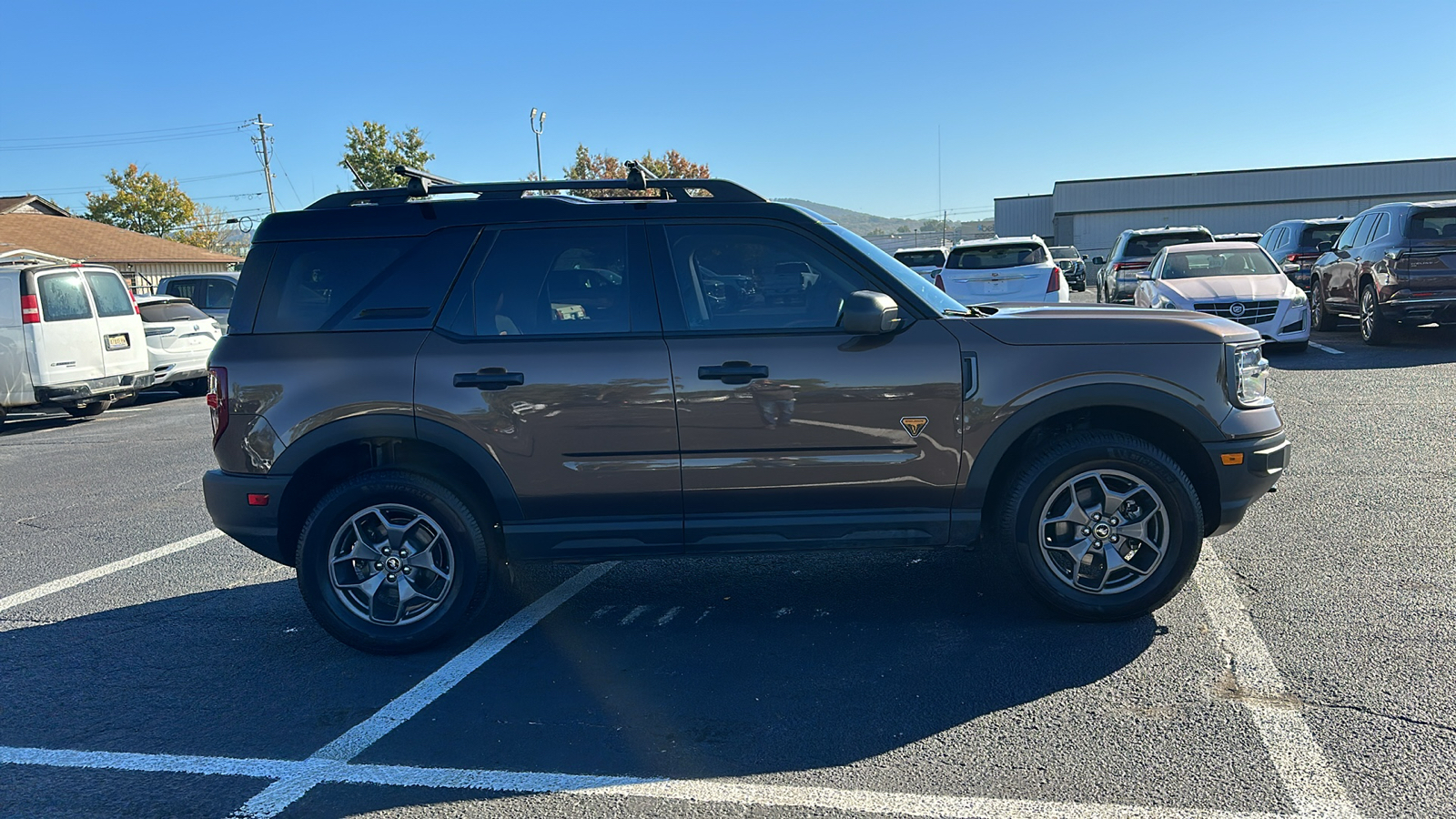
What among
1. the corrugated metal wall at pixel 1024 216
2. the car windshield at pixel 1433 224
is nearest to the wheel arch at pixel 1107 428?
the car windshield at pixel 1433 224

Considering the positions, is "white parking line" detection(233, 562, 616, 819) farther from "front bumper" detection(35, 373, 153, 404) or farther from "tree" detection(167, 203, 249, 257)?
"tree" detection(167, 203, 249, 257)

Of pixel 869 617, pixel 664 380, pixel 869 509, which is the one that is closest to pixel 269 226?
pixel 664 380

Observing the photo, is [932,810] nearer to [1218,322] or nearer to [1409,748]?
[1409,748]

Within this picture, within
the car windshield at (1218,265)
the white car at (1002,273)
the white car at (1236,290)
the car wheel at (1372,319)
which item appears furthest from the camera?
the white car at (1002,273)

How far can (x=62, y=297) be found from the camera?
1267 cm

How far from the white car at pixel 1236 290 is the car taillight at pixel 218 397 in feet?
34.3

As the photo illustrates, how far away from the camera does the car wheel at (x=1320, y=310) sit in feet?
50.3

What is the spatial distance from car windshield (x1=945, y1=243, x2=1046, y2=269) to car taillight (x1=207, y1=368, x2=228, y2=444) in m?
11.4

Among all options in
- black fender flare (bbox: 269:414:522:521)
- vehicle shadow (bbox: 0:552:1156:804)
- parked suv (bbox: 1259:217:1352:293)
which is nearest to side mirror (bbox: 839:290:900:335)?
vehicle shadow (bbox: 0:552:1156:804)

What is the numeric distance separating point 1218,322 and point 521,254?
3166 millimetres

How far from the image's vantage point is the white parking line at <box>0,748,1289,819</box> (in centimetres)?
305

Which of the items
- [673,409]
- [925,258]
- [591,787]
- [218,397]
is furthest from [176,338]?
[925,258]

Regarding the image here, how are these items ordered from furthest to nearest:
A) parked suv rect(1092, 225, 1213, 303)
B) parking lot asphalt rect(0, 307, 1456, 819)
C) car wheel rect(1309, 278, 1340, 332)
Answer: parked suv rect(1092, 225, 1213, 303) → car wheel rect(1309, 278, 1340, 332) → parking lot asphalt rect(0, 307, 1456, 819)

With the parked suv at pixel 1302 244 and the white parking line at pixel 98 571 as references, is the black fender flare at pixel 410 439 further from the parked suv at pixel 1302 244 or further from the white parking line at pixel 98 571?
the parked suv at pixel 1302 244
